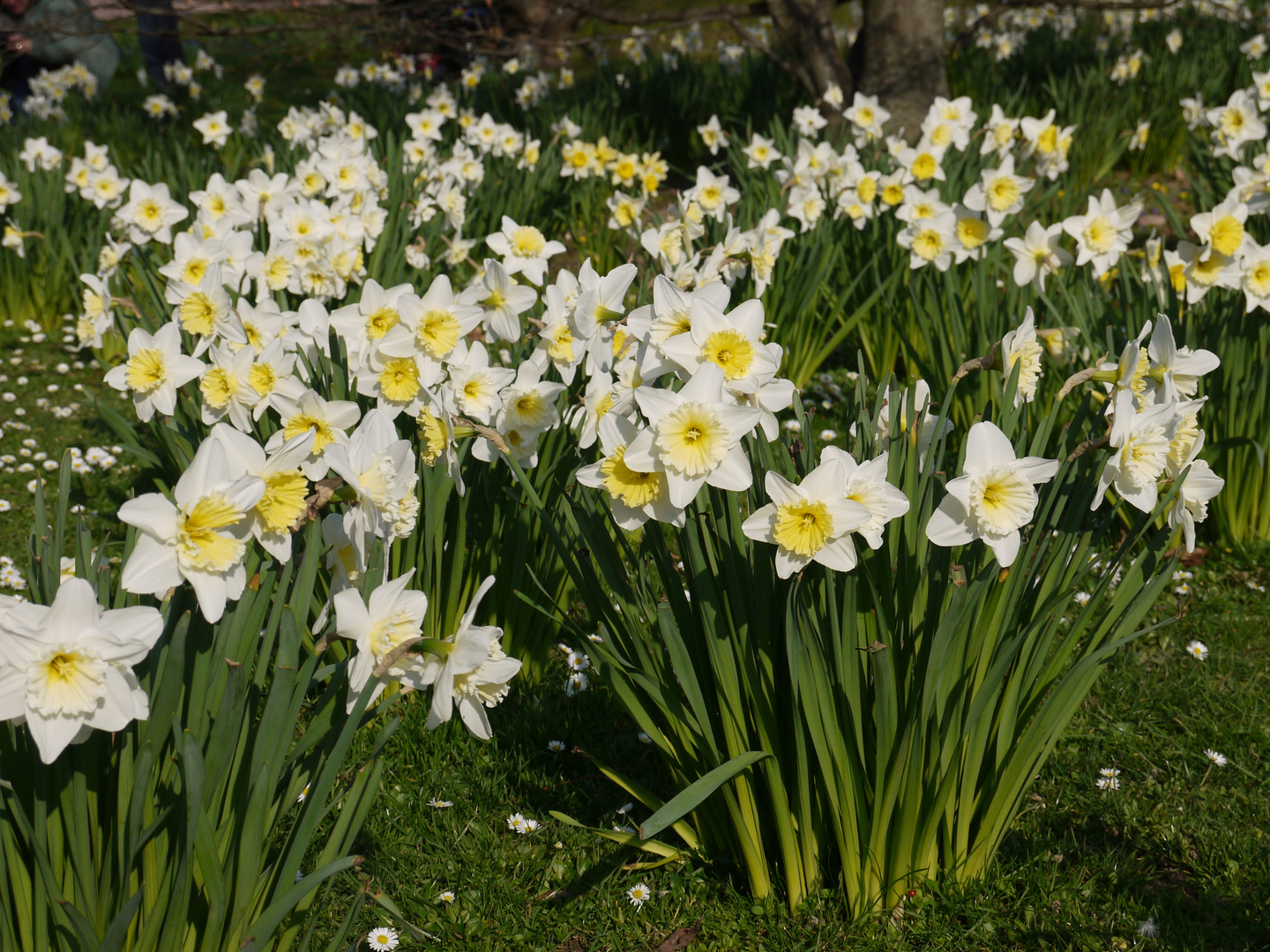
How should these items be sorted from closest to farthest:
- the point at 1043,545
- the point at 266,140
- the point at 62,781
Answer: the point at 62,781, the point at 1043,545, the point at 266,140

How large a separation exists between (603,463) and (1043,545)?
77 cm

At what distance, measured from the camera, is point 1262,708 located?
2559 mm

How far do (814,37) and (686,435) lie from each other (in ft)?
18.2

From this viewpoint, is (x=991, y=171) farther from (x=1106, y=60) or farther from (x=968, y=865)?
(x=1106, y=60)

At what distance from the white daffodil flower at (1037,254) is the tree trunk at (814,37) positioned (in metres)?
3.40

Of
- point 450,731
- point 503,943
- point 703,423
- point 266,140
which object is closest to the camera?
point 703,423

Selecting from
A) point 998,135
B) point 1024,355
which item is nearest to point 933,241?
→ point 998,135

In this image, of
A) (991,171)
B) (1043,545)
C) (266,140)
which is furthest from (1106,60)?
(1043,545)

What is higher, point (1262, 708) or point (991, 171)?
point (991, 171)

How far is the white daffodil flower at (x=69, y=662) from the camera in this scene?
1.18m

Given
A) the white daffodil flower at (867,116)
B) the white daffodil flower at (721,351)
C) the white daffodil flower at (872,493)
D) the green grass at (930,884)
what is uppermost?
the white daffodil flower at (867,116)

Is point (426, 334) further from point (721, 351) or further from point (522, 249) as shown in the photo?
point (522, 249)

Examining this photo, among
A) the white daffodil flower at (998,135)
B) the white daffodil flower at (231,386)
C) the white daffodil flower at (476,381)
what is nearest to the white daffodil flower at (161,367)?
the white daffodil flower at (231,386)

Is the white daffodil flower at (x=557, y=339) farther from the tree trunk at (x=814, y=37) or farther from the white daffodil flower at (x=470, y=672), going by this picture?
the tree trunk at (x=814, y=37)
